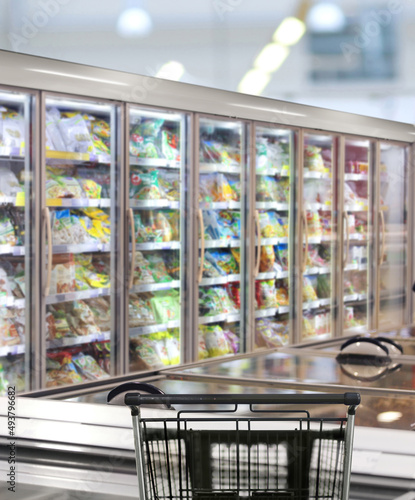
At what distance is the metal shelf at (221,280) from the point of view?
5.01 meters

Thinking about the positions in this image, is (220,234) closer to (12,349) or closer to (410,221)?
(12,349)

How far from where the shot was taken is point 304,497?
1.14 meters

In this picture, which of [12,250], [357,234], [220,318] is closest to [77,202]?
[12,250]

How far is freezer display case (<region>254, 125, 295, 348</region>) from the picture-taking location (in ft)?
18.1

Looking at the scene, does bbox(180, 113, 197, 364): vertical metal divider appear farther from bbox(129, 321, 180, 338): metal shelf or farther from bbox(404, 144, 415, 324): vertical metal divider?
bbox(404, 144, 415, 324): vertical metal divider

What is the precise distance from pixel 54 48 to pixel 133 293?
63.4 inches

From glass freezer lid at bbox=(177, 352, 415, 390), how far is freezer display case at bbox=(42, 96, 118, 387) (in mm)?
1725

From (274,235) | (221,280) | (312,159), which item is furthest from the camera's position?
(312,159)

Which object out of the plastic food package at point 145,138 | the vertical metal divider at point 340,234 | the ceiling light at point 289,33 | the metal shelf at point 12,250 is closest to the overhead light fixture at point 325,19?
the plastic food package at point 145,138

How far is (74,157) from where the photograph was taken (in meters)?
4.22

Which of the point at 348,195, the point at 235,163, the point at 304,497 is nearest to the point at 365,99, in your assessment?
the point at 348,195

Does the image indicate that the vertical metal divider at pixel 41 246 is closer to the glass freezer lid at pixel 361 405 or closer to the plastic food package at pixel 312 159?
the glass freezer lid at pixel 361 405

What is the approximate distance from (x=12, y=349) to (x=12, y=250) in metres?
0.52

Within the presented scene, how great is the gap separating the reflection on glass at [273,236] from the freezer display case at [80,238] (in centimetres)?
138
